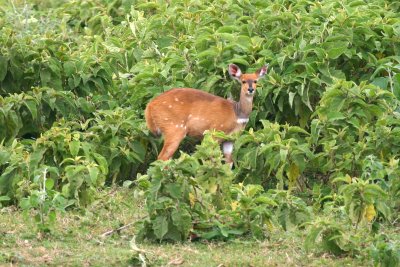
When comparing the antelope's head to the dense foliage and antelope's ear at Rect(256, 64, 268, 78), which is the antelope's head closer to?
antelope's ear at Rect(256, 64, 268, 78)

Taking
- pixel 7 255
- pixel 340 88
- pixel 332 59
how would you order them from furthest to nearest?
pixel 332 59 < pixel 340 88 < pixel 7 255

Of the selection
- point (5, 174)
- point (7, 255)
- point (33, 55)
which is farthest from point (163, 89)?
point (7, 255)

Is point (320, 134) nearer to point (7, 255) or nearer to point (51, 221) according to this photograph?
point (51, 221)

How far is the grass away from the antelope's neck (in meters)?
1.97

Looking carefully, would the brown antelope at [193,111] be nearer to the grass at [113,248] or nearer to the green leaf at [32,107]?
the green leaf at [32,107]

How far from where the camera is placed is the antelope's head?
35.2 ft

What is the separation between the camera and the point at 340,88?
10.1 m

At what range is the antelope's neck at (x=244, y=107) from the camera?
10.9 meters

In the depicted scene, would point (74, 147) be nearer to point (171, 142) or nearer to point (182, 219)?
point (171, 142)

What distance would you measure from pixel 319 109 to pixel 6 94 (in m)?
2.83

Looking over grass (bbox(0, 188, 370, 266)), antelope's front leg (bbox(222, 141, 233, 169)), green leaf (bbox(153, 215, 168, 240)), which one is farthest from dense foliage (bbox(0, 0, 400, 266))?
antelope's front leg (bbox(222, 141, 233, 169))

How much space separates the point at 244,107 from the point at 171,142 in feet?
2.31

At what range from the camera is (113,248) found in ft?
27.2

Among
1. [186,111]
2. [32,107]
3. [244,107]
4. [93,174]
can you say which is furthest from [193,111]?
[93,174]
